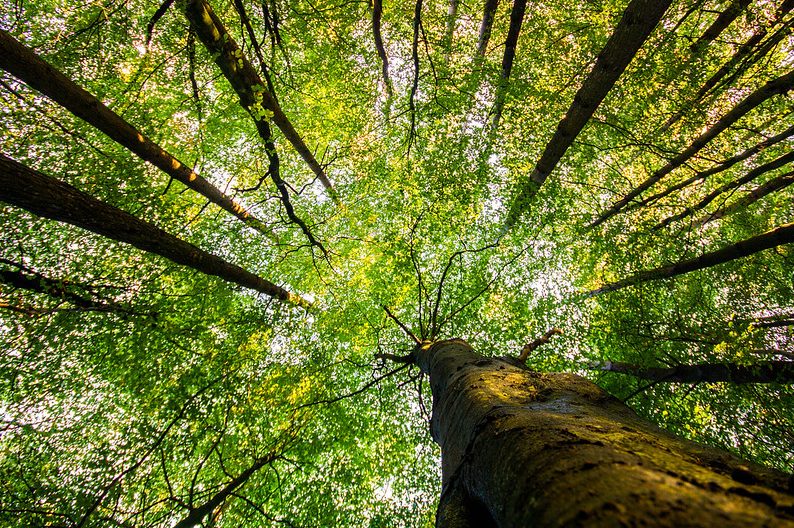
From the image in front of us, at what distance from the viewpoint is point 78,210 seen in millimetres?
3043

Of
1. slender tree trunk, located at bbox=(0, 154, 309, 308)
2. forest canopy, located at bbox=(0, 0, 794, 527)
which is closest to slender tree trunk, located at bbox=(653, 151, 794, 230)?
forest canopy, located at bbox=(0, 0, 794, 527)

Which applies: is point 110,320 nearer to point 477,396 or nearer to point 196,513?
point 196,513

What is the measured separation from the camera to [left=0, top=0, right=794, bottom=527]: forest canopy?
506cm

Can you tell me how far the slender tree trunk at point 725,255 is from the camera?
436 centimetres

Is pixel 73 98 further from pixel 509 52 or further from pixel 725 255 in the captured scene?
pixel 725 255

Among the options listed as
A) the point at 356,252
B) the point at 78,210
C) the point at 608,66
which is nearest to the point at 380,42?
the point at 608,66

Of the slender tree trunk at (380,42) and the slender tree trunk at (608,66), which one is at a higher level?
the slender tree trunk at (380,42)

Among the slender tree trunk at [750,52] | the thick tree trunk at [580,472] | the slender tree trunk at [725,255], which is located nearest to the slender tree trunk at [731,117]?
the slender tree trunk at [750,52]

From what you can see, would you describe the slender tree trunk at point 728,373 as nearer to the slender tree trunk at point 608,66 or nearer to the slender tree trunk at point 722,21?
the slender tree trunk at point 608,66

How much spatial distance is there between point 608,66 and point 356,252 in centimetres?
621

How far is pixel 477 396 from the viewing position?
234cm

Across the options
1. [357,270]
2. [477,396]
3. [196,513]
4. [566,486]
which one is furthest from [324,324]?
[566,486]

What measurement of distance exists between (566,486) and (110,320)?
24.9 feet

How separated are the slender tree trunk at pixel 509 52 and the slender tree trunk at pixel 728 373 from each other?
236 inches
